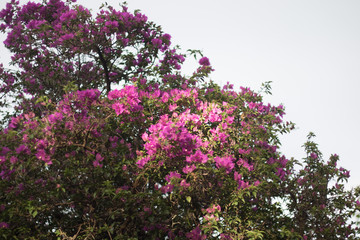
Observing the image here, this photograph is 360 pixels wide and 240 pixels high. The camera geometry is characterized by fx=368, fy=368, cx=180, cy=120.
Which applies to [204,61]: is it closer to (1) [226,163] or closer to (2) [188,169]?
(1) [226,163]

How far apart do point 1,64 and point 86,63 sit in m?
2.21

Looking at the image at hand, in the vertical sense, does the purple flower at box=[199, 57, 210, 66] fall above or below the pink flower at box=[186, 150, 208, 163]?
above

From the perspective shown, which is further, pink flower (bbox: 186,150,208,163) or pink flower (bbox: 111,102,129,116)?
pink flower (bbox: 111,102,129,116)

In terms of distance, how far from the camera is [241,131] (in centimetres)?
621

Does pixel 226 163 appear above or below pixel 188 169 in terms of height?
above

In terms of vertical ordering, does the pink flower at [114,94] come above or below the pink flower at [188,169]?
above

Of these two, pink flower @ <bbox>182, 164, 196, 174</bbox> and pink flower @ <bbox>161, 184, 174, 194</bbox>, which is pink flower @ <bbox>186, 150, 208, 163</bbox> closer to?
pink flower @ <bbox>182, 164, 196, 174</bbox>

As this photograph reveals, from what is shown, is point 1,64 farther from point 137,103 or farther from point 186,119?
point 186,119

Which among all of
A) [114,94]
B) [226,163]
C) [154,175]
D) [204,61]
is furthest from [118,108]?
[204,61]

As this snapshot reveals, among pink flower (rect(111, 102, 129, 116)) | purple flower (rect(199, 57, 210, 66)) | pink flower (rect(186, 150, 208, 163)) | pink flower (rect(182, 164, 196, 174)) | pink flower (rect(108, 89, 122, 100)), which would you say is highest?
purple flower (rect(199, 57, 210, 66))

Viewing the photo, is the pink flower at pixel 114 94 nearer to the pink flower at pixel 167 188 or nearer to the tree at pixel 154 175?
the tree at pixel 154 175

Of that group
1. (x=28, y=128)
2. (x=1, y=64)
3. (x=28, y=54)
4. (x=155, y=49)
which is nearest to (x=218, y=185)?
(x=28, y=128)

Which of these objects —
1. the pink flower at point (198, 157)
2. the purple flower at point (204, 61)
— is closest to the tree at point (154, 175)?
the pink flower at point (198, 157)

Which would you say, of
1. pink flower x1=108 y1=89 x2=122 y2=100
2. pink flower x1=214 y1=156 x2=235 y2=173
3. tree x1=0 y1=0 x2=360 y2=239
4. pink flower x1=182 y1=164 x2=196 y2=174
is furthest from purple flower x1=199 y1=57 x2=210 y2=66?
pink flower x1=182 y1=164 x2=196 y2=174
